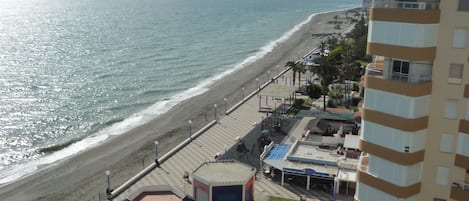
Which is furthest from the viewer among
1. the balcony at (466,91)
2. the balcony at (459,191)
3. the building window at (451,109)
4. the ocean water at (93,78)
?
the ocean water at (93,78)

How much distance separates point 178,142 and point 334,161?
73.1 ft

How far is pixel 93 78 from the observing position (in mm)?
99438

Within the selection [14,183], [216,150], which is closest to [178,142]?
[216,150]

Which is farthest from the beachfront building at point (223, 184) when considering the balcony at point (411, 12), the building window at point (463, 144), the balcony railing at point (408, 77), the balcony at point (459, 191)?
the balcony at point (411, 12)

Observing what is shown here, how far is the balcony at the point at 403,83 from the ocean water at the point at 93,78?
1731 inches

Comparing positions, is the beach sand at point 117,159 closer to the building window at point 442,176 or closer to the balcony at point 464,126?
the building window at point 442,176

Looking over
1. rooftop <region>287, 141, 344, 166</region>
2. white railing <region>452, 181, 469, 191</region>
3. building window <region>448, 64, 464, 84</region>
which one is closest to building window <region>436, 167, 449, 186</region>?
white railing <region>452, 181, 469, 191</region>

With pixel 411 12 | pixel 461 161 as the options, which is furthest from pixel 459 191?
pixel 411 12

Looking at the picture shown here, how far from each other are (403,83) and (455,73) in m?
2.57

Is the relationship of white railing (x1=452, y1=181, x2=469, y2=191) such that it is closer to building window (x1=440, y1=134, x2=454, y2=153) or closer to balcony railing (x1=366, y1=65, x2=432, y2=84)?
building window (x1=440, y1=134, x2=454, y2=153)

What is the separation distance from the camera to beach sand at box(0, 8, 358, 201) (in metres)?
49.5

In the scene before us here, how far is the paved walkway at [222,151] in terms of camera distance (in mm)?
43594

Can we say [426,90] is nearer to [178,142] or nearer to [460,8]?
[460,8]

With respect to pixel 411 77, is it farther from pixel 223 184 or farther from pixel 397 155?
pixel 223 184
